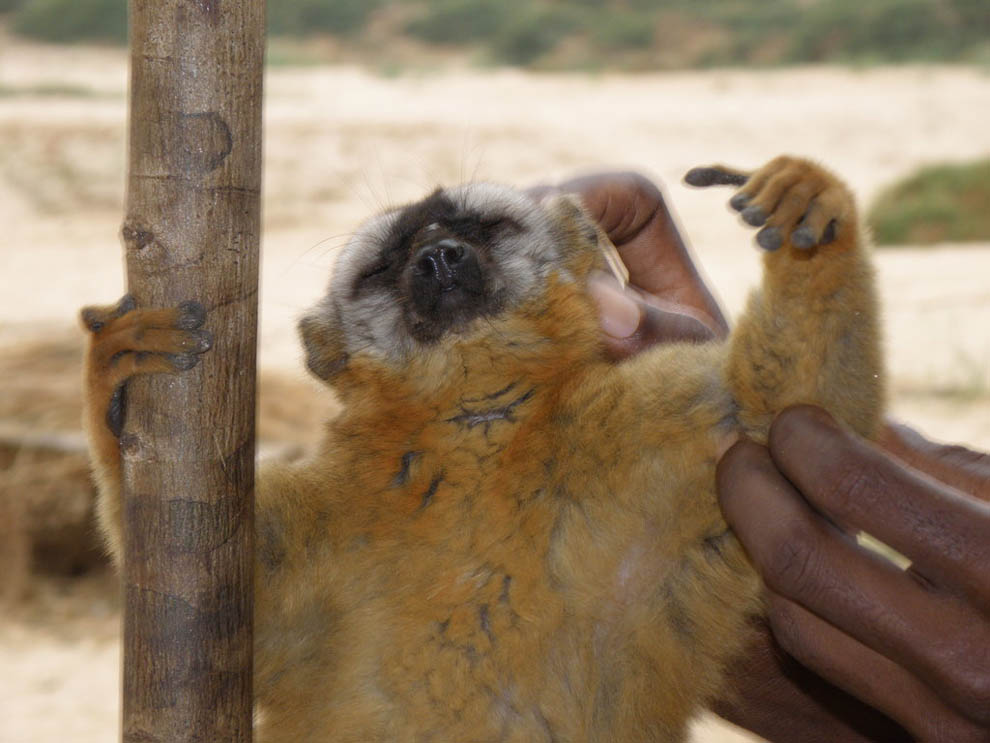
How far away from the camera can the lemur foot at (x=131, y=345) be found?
2.67 metres

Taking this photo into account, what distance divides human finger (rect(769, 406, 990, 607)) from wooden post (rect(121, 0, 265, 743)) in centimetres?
129

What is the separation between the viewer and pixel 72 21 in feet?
139

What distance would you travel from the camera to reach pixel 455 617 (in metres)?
3.23

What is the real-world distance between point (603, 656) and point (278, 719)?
96 cm

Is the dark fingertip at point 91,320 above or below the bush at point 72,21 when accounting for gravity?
above

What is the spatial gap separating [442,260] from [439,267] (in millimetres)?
28

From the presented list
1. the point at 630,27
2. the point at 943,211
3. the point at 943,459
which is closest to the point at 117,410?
the point at 943,459

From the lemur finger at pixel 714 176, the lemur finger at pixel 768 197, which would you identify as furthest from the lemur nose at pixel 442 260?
the lemur finger at pixel 768 197

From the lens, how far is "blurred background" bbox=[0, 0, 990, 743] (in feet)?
25.9

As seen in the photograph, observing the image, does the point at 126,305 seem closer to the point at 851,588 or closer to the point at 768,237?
the point at 768,237

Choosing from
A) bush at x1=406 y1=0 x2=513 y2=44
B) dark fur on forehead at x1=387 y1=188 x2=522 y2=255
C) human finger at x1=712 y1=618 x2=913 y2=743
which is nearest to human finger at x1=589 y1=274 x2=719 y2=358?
dark fur on forehead at x1=387 y1=188 x2=522 y2=255

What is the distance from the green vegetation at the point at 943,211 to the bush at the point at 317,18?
35.5 meters

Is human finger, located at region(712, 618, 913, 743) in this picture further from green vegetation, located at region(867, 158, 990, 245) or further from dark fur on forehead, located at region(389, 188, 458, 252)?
green vegetation, located at region(867, 158, 990, 245)

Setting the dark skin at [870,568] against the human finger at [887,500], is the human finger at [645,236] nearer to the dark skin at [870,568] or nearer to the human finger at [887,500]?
the dark skin at [870,568]
